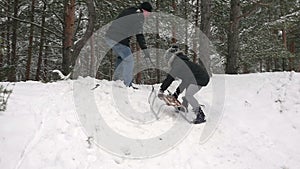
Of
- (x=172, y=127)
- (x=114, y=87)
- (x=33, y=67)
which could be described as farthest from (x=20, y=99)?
(x=33, y=67)

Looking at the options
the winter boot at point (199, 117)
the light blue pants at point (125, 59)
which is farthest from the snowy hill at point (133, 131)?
the light blue pants at point (125, 59)

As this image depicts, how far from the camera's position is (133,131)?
5453mm

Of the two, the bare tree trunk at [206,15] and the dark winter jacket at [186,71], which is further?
the bare tree trunk at [206,15]

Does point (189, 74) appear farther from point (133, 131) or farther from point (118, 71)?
point (118, 71)

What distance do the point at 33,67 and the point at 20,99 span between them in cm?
1748

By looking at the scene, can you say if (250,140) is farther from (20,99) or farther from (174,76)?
(20,99)

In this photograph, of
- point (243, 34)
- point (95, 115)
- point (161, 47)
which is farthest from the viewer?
point (161, 47)

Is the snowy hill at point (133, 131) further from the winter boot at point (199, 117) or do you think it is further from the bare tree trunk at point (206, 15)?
the bare tree trunk at point (206, 15)

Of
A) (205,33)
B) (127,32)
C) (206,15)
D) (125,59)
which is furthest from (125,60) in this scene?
(206,15)

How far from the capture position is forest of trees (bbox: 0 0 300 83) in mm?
10805

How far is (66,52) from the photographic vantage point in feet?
35.9

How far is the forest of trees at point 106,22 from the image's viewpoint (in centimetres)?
1080

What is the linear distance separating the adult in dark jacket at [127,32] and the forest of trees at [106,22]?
2837mm

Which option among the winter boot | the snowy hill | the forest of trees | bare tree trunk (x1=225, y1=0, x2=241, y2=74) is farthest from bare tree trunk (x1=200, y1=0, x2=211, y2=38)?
the winter boot
